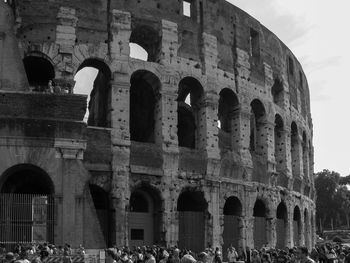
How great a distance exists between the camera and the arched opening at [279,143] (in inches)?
1031

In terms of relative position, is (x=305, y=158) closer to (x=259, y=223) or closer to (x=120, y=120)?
(x=259, y=223)

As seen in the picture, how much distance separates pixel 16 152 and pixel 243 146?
1079cm

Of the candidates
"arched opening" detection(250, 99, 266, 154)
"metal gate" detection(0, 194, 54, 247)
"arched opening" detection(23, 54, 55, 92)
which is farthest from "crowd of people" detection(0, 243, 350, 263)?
"arched opening" detection(250, 99, 266, 154)

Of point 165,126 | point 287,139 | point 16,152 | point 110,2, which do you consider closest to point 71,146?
point 16,152

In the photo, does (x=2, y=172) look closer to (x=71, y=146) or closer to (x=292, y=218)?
(x=71, y=146)

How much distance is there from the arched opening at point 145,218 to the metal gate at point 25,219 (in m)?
5.33

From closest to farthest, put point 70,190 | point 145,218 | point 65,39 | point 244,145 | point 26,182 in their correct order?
point 70,190 → point 26,182 → point 65,39 → point 145,218 → point 244,145

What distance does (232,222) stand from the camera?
21906mm

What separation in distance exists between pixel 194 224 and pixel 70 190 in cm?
721

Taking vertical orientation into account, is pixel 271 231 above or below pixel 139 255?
above

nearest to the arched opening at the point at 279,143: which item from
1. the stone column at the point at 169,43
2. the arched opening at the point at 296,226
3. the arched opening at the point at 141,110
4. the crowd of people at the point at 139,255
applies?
the arched opening at the point at 296,226

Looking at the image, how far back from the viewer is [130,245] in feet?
62.5

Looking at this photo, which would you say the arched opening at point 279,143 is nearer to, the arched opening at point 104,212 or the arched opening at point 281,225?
the arched opening at point 281,225

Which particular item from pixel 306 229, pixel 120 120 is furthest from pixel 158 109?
pixel 306 229
